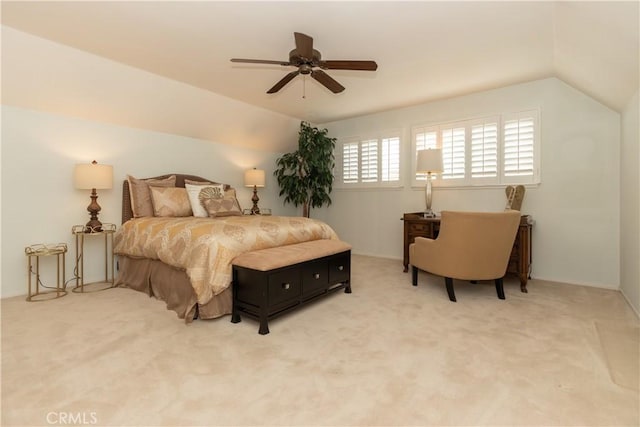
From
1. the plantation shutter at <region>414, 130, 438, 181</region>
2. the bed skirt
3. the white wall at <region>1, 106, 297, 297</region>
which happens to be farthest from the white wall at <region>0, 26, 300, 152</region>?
the plantation shutter at <region>414, 130, 438, 181</region>

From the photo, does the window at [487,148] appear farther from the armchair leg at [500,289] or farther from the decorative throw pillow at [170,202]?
the decorative throw pillow at [170,202]

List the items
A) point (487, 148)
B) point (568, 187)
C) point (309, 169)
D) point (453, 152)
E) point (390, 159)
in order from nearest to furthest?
point (568, 187) < point (487, 148) < point (453, 152) < point (390, 159) < point (309, 169)

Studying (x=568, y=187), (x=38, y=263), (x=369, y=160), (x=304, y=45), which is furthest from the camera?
(x=369, y=160)

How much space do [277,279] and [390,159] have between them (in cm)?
351

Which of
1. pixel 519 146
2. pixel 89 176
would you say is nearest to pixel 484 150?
pixel 519 146

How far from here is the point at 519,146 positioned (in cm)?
405

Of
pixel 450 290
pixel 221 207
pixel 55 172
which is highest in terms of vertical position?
pixel 55 172

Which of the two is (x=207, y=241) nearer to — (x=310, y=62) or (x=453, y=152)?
(x=310, y=62)

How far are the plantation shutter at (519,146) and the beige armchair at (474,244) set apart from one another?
142 centimetres

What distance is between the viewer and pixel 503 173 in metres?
4.19

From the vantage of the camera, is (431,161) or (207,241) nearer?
(207,241)

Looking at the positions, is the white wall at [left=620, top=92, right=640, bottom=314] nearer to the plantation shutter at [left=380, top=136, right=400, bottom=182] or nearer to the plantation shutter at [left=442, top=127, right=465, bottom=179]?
the plantation shutter at [left=442, top=127, right=465, bottom=179]

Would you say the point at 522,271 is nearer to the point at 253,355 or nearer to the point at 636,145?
the point at 636,145

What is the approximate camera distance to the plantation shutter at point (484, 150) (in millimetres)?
4262
